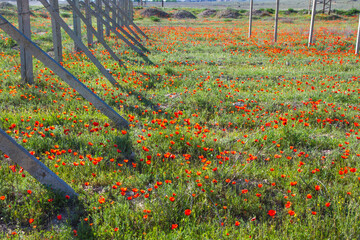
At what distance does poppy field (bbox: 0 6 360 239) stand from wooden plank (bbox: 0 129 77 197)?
0.10 meters

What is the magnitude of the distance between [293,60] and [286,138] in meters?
7.16

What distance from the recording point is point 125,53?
11.1 m

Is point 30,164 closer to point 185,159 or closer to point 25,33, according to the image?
point 185,159

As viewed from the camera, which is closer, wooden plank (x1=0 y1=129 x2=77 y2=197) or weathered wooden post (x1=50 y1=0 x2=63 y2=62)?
wooden plank (x1=0 y1=129 x2=77 y2=197)

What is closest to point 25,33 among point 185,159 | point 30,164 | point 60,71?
point 60,71

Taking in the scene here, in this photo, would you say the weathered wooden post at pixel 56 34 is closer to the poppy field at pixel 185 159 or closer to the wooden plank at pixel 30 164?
the poppy field at pixel 185 159

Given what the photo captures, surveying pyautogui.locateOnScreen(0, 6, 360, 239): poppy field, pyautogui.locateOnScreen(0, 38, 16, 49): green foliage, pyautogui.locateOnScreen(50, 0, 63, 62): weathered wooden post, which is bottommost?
pyautogui.locateOnScreen(0, 6, 360, 239): poppy field

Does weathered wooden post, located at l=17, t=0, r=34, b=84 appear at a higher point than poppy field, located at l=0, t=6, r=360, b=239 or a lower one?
higher

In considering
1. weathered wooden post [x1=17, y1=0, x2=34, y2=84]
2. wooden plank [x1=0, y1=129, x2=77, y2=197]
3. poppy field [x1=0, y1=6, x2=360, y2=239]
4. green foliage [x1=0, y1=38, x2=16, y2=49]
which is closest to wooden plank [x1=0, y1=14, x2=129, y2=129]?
poppy field [x1=0, y1=6, x2=360, y2=239]

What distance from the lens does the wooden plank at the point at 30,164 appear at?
2742mm

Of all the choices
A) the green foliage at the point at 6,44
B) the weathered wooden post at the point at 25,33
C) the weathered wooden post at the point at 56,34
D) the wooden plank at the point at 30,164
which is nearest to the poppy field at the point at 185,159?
the wooden plank at the point at 30,164

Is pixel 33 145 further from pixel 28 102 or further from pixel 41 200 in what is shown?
pixel 28 102

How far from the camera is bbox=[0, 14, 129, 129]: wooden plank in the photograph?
386cm

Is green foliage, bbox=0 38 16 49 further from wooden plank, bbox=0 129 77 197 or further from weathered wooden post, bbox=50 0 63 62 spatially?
wooden plank, bbox=0 129 77 197
